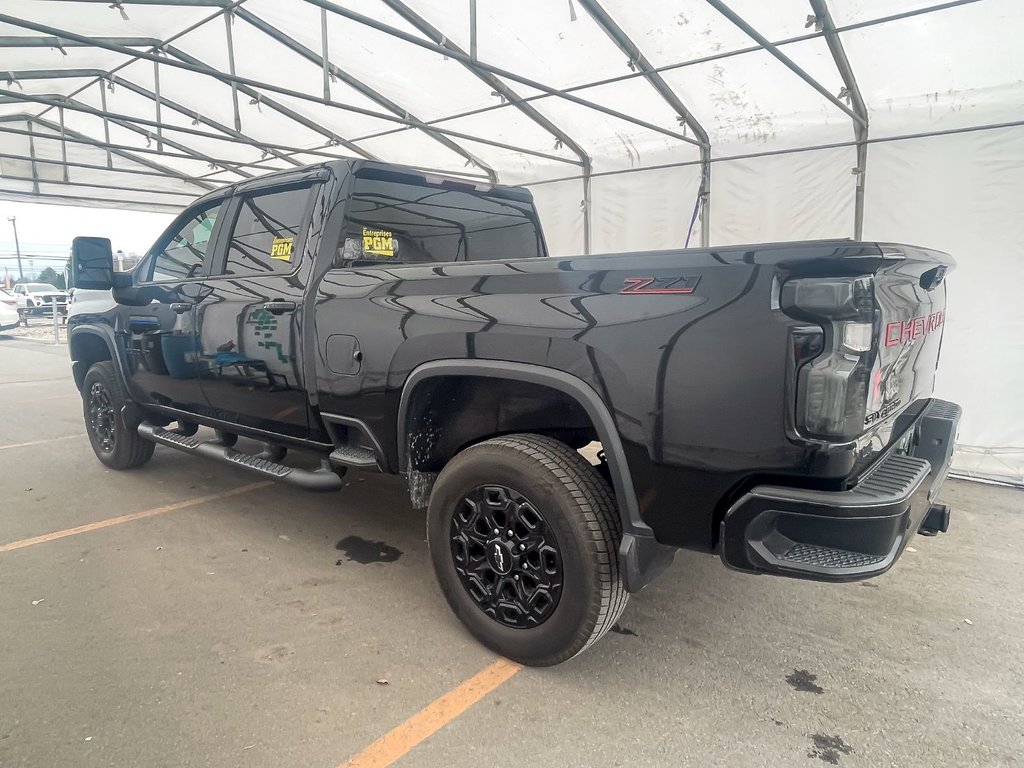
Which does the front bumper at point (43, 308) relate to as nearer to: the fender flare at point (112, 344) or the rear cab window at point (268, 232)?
the fender flare at point (112, 344)

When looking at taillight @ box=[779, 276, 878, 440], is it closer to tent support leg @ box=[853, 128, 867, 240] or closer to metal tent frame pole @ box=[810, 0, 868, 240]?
metal tent frame pole @ box=[810, 0, 868, 240]

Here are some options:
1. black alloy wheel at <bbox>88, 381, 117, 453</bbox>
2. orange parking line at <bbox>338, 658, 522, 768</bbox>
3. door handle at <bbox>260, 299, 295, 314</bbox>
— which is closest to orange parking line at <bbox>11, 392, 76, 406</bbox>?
black alloy wheel at <bbox>88, 381, 117, 453</bbox>

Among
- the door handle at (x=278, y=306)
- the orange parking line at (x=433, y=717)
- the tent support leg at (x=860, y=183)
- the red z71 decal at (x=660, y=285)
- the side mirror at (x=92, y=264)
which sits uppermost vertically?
the tent support leg at (x=860, y=183)

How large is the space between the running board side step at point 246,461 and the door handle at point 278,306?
0.81 meters

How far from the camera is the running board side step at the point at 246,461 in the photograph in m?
3.20

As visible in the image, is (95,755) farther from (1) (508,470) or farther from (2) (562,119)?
(2) (562,119)

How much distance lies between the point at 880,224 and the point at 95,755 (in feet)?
23.0

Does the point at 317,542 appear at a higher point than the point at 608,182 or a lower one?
lower

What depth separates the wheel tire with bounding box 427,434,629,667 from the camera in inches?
87.3

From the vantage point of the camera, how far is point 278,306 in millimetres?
3195

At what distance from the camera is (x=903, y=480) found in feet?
6.46

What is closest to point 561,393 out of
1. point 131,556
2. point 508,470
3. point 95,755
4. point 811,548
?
point 508,470

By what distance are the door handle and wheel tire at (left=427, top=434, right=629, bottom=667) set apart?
1214 millimetres

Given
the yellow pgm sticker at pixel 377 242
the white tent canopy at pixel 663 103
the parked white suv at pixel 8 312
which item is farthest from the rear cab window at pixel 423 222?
the parked white suv at pixel 8 312
